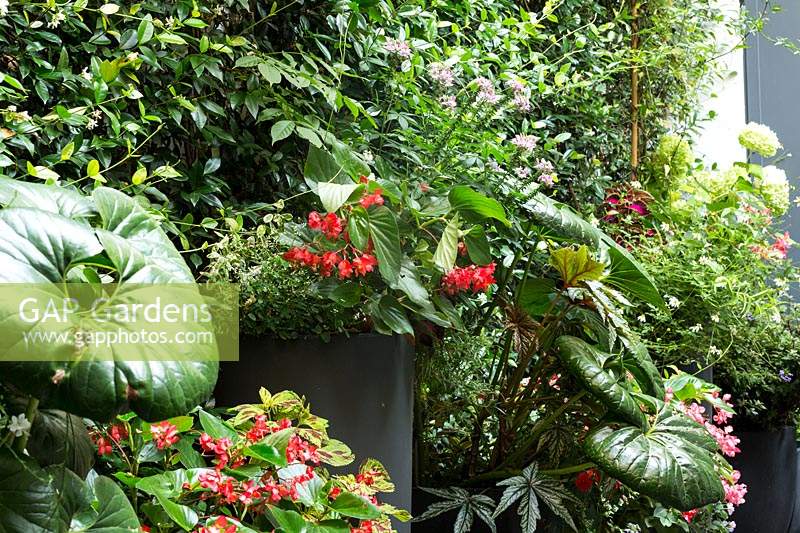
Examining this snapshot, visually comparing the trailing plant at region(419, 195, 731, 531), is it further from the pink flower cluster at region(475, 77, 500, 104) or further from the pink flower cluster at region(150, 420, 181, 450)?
the pink flower cluster at region(150, 420, 181, 450)

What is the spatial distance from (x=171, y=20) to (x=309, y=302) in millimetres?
619

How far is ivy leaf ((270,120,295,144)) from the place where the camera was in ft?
5.55

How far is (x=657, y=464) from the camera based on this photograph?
1590 millimetres

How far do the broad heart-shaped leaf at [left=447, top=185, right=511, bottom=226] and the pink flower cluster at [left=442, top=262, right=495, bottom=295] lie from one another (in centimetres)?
10

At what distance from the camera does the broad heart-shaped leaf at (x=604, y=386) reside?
167 centimetres

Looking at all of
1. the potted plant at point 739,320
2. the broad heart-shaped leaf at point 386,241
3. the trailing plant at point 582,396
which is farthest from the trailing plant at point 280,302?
the potted plant at point 739,320

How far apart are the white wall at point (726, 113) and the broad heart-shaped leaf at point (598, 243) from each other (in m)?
1.79

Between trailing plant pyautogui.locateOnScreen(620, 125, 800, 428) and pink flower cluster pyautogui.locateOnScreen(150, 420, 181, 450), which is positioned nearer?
pink flower cluster pyautogui.locateOnScreen(150, 420, 181, 450)

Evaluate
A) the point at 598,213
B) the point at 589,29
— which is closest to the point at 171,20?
the point at 589,29

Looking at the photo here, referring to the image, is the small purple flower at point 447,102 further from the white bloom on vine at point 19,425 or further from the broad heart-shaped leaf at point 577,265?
the white bloom on vine at point 19,425

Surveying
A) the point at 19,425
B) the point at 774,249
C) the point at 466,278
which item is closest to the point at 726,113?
the point at 774,249

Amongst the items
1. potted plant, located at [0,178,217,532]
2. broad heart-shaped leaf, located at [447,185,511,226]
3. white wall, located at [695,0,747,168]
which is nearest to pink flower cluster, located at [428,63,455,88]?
broad heart-shaped leaf, located at [447,185,511,226]

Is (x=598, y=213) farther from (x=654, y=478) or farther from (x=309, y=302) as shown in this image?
(x=309, y=302)

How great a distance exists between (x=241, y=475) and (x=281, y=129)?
30.2 inches
